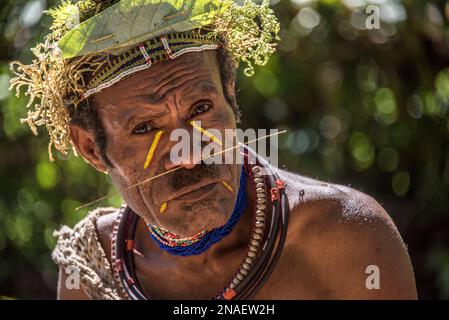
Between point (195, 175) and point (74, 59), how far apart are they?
1.99 ft

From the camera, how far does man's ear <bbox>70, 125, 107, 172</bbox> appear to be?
3.39 metres

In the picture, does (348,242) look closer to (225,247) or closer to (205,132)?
(225,247)

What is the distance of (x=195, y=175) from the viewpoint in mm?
3064

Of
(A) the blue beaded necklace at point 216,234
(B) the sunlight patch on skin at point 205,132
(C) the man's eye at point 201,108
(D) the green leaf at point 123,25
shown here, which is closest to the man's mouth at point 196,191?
(B) the sunlight patch on skin at point 205,132

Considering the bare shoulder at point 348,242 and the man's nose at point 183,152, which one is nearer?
the man's nose at point 183,152

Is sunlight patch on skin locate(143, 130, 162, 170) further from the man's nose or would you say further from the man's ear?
the man's ear

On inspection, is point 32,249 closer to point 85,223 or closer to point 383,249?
point 85,223

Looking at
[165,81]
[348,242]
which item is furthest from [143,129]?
[348,242]

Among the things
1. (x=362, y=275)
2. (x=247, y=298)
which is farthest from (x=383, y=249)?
(x=247, y=298)

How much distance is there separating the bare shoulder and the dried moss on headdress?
58cm

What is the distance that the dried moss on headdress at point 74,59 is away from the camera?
3170 millimetres

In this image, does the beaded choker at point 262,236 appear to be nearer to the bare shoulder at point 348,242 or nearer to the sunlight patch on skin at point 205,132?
the bare shoulder at point 348,242

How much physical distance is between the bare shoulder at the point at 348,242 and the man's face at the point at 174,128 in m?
0.36

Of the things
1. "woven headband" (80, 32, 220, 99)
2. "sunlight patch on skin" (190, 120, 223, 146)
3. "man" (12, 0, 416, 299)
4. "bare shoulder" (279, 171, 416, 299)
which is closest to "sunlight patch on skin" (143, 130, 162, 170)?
"man" (12, 0, 416, 299)
